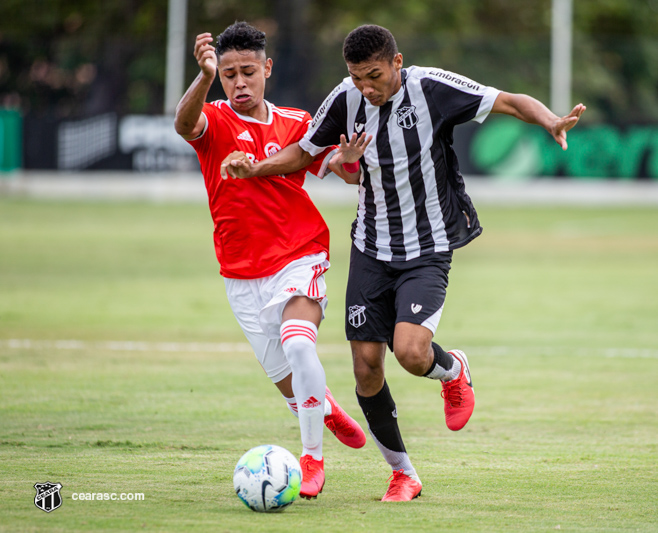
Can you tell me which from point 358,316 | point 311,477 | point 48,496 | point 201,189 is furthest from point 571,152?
point 48,496

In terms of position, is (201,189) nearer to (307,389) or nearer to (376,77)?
(376,77)

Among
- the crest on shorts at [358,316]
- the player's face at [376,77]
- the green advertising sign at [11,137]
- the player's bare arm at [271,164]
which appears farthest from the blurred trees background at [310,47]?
the crest on shorts at [358,316]

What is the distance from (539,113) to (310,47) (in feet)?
97.8

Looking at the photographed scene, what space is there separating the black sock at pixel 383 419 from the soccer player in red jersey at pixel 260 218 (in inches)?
10.9

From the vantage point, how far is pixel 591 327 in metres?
12.2

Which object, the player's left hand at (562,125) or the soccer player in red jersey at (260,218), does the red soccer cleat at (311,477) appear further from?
the player's left hand at (562,125)

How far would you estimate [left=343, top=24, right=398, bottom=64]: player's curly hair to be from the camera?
18.1ft

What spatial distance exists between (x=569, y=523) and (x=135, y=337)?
725 cm

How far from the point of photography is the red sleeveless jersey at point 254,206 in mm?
6031

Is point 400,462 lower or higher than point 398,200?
lower

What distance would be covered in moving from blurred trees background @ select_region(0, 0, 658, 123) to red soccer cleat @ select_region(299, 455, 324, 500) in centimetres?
2751

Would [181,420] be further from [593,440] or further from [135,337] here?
[135,337]

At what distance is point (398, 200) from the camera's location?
18.9 ft

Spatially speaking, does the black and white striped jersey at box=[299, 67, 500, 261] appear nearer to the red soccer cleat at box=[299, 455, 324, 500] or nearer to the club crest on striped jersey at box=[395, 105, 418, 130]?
the club crest on striped jersey at box=[395, 105, 418, 130]
